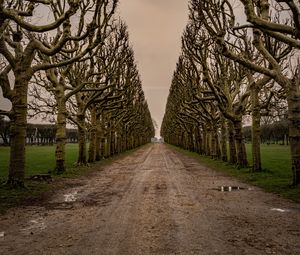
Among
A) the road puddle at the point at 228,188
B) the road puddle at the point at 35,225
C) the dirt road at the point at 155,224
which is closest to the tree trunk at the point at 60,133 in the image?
the dirt road at the point at 155,224

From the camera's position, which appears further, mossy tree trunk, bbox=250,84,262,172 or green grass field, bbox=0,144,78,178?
green grass field, bbox=0,144,78,178

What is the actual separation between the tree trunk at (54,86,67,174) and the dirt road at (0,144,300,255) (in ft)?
31.0

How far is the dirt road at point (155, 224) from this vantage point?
21.6 ft

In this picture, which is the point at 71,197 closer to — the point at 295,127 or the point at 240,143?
the point at 295,127

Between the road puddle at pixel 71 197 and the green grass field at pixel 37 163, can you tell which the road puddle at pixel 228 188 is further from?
the green grass field at pixel 37 163

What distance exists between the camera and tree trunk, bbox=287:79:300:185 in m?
15.1

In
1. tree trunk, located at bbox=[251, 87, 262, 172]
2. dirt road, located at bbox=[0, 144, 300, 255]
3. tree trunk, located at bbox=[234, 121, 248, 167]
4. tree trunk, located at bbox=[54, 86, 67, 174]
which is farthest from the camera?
tree trunk, located at bbox=[234, 121, 248, 167]

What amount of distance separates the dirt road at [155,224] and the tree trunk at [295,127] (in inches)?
97.7

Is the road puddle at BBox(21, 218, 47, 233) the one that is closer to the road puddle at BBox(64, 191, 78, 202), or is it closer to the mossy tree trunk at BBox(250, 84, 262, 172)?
the road puddle at BBox(64, 191, 78, 202)

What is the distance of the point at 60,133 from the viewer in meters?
23.7

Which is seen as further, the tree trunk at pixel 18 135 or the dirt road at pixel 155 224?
the tree trunk at pixel 18 135

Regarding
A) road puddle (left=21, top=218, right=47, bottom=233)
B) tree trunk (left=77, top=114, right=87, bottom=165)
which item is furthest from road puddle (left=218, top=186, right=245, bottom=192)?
tree trunk (left=77, top=114, right=87, bottom=165)

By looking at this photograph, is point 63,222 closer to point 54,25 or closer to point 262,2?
point 54,25

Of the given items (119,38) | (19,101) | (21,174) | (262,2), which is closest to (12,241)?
(21,174)
